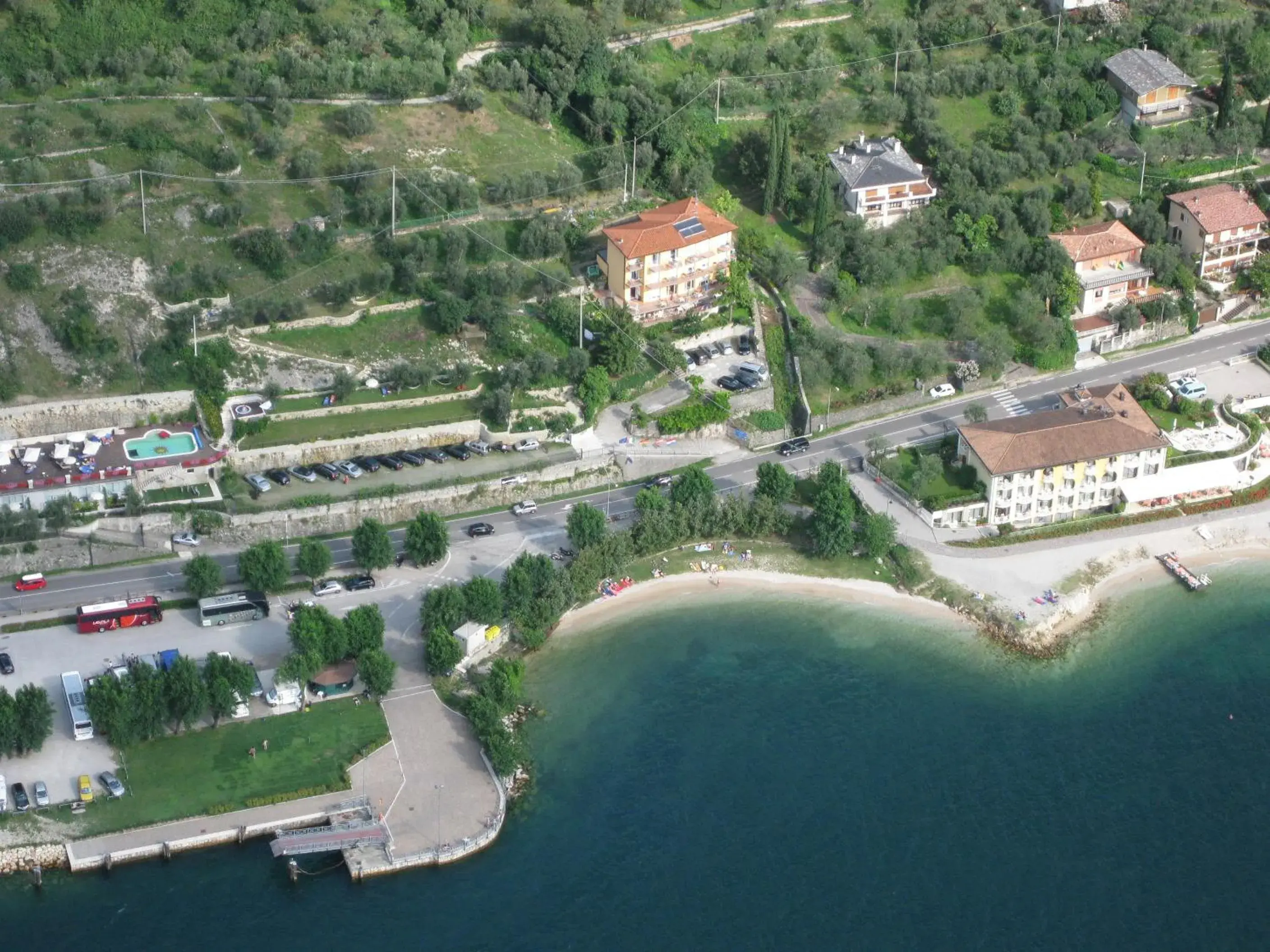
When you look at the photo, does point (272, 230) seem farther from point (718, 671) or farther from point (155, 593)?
point (718, 671)

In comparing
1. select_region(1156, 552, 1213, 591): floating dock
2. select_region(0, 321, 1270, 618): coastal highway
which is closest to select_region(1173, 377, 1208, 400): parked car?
select_region(0, 321, 1270, 618): coastal highway

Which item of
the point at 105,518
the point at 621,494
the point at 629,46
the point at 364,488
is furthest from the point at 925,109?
the point at 105,518

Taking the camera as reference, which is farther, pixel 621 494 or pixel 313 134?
pixel 313 134

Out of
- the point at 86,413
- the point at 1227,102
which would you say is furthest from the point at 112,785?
the point at 1227,102

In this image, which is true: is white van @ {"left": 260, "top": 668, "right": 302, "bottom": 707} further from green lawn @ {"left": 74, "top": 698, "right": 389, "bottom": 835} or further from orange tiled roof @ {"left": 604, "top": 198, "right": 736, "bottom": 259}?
orange tiled roof @ {"left": 604, "top": 198, "right": 736, "bottom": 259}

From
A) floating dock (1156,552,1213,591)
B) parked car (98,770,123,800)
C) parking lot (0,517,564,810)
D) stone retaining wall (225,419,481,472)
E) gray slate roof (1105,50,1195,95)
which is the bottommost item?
floating dock (1156,552,1213,591)

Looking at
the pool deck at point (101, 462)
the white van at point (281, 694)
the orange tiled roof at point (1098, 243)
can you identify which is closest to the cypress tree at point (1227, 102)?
the orange tiled roof at point (1098, 243)

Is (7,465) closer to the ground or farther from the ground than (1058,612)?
farther from the ground

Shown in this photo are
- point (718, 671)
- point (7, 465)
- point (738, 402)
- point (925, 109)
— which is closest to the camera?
point (718, 671)
